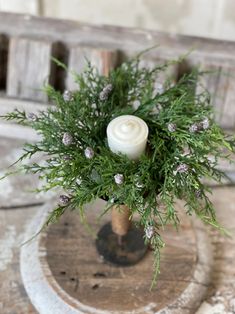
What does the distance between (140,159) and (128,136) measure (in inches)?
1.4

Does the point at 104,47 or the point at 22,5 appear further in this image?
the point at 22,5

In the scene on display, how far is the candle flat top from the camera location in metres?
0.67

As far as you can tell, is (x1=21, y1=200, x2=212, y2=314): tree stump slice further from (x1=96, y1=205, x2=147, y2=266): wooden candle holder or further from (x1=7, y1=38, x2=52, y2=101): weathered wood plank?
(x1=7, y1=38, x2=52, y2=101): weathered wood plank

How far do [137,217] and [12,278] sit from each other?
0.23 metres

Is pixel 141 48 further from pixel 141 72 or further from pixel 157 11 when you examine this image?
pixel 157 11

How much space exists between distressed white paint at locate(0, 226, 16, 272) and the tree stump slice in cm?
3

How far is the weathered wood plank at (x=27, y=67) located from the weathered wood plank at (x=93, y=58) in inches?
1.9

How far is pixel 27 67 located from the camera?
1.06 meters

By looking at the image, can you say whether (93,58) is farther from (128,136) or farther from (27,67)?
(128,136)

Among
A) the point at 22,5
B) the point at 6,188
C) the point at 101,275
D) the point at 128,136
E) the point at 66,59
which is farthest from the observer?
the point at 22,5

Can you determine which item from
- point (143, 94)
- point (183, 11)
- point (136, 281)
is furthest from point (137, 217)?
point (183, 11)

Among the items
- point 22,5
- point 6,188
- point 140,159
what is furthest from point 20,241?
point 22,5

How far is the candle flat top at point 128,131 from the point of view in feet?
2.19

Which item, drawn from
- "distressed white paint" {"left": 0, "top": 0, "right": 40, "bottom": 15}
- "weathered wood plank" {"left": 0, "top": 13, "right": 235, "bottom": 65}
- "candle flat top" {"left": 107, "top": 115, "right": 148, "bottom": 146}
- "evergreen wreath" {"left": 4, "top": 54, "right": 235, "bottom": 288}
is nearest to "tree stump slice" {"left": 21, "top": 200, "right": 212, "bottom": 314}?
"evergreen wreath" {"left": 4, "top": 54, "right": 235, "bottom": 288}
